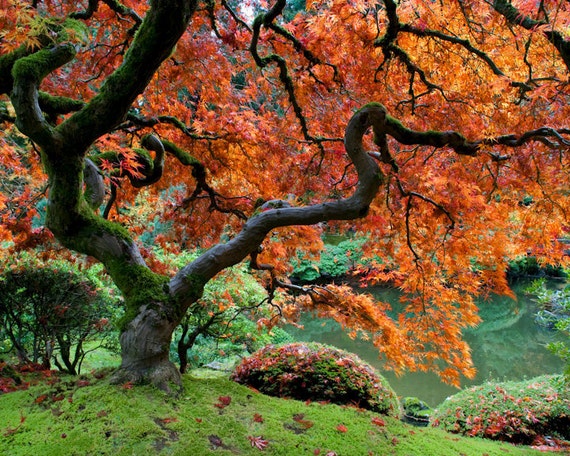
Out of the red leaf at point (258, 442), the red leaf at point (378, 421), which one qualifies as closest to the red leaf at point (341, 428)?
the red leaf at point (378, 421)

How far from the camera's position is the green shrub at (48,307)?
12.5 ft

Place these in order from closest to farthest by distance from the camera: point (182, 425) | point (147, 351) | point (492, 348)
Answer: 1. point (182, 425)
2. point (147, 351)
3. point (492, 348)

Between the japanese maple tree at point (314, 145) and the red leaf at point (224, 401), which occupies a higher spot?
the japanese maple tree at point (314, 145)

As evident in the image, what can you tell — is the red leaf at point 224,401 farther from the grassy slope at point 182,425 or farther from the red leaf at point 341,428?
the red leaf at point 341,428

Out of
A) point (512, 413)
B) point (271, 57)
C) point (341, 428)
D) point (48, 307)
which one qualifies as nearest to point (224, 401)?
point (341, 428)

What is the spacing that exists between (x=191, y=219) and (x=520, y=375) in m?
8.11

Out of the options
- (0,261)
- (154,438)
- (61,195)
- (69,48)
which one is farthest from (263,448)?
(0,261)

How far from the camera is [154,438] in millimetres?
1877

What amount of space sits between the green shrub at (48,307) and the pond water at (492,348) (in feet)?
17.3

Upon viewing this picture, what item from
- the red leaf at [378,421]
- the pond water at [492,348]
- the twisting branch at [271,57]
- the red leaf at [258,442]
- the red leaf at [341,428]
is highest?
the twisting branch at [271,57]

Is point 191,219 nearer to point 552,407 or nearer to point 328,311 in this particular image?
point 328,311

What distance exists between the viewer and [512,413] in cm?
432

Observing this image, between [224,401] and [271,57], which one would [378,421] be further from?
[271,57]

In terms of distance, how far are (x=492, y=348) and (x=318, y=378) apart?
27.2 ft
